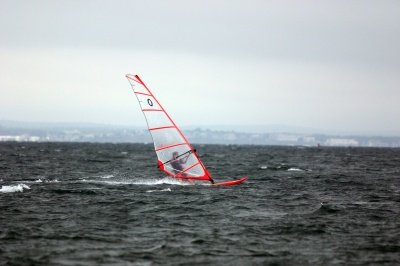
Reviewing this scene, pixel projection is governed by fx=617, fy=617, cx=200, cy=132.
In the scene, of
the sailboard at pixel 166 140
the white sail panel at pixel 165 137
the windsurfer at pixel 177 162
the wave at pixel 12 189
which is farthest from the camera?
the windsurfer at pixel 177 162

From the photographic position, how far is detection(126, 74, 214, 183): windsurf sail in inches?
1299

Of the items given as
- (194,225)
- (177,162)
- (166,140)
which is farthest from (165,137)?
(194,225)

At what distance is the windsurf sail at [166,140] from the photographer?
33000 mm

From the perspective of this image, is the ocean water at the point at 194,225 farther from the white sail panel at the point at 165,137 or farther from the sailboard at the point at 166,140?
the white sail panel at the point at 165,137

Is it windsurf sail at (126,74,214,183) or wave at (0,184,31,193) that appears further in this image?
wave at (0,184,31,193)

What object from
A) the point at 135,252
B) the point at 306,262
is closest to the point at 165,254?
the point at 135,252

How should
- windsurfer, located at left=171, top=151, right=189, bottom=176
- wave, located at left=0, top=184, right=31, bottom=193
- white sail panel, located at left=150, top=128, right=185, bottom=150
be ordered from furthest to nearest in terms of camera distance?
windsurfer, located at left=171, top=151, right=189, bottom=176
white sail panel, located at left=150, top=128, right=185, bottom=150
wave, located at left=0, top=184, right=31, bottom=193

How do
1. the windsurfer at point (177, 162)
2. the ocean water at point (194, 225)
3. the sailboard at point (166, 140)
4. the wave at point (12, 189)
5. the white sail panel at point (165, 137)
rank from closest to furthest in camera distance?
1. the ocean water at point (194, 225)
2. the sailboard at point (166, 140)
3. the wave at point (12, 189)
4. the white sail panel at point (165, 137)
5. the windsurfer at point (177, 162)

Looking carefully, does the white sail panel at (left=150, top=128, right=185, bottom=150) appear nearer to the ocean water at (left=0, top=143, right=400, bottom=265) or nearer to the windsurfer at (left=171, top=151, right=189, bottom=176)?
the windsurfer at (left=171, top=151, right=189, bottom=176)

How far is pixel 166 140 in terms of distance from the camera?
A: 1340 inches

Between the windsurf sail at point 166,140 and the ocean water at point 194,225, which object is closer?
the ocean water at point 194,225

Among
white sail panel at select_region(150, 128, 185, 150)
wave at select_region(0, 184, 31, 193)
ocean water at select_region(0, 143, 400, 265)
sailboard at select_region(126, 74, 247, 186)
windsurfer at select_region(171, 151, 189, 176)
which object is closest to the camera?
ocean water at select_region(0, 143, 400, 265)

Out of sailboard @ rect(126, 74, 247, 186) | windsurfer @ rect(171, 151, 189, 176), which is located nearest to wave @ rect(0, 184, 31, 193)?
sailboard @ rect(126, 74, 247, 186)

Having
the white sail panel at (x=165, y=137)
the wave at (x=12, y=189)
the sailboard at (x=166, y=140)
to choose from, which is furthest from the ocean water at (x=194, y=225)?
the white sail panel at (x=165, y=137)
